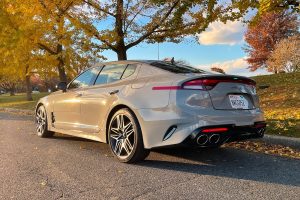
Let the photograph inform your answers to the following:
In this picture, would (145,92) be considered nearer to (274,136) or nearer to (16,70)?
(274,136)

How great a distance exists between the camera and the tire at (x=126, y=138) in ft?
16.3

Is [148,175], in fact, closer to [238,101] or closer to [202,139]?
[202,139]

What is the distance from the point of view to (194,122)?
4.54 metres

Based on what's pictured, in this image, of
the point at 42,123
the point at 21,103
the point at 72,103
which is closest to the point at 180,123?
the point at 72,103

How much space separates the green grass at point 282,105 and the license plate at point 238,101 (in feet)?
6.94

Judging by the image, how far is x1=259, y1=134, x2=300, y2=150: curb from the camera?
6.19 meters

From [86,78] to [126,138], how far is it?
5.90 ft

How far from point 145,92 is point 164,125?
0.59m

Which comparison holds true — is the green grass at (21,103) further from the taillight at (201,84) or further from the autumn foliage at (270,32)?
the autumn foliage at (270,32)

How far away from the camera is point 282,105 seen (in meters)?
10.3

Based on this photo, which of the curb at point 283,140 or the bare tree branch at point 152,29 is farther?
the bare tree branch at point 152,29

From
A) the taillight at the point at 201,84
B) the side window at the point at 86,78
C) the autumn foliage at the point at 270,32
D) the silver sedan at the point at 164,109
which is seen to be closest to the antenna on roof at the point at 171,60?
the silver sedan at the point at 164,109

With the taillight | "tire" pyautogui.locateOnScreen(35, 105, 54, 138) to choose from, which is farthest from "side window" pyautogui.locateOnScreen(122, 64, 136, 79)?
"tire" pyautogui.locateOnScreen(35, 105, 54, 138)

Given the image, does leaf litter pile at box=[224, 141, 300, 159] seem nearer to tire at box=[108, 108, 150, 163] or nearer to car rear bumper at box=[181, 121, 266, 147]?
car rear bumper at box=[181, 121, 266, 147]
